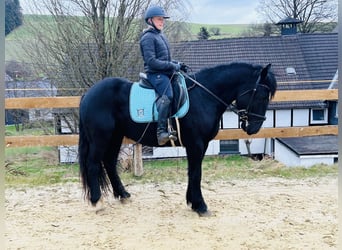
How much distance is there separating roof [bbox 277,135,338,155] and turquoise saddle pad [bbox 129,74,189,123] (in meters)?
10.1

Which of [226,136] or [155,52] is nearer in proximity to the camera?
[155,52]

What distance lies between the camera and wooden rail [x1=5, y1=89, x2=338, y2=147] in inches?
204

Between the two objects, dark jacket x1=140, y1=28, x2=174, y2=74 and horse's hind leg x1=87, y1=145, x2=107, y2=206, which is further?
horse's hind leg x1=87, y1=145, x2=107, y2=206

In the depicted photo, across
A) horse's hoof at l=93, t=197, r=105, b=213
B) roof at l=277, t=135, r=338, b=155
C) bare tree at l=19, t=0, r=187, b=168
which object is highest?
bare tree at l=19, t=0, r=187, b=168

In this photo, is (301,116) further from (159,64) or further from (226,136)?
(159,64)

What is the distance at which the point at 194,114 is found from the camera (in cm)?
392

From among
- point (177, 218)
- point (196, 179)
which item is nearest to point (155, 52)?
point (196, 179)

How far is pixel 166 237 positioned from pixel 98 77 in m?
6.94

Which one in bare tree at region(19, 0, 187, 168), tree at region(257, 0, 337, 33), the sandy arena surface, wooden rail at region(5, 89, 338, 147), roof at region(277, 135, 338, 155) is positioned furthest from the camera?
tree at region(257, 0, 337, 33)

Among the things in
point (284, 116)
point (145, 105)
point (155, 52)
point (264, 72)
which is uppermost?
point (155, 52)

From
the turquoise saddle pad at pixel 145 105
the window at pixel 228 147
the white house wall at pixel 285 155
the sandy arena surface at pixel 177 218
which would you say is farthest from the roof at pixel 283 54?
the turquoise saddle pad at pixel 145 105

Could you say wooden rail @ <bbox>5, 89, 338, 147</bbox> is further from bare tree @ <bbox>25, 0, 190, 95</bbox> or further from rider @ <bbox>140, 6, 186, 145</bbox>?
bare tree @ <bbox>25, 0, 190, 95</bbox>

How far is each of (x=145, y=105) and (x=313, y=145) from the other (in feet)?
41.6

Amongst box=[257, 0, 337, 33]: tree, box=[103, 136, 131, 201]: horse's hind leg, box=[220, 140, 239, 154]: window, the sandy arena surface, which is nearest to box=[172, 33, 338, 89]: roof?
box=[220, 140, 239, 154]: window
